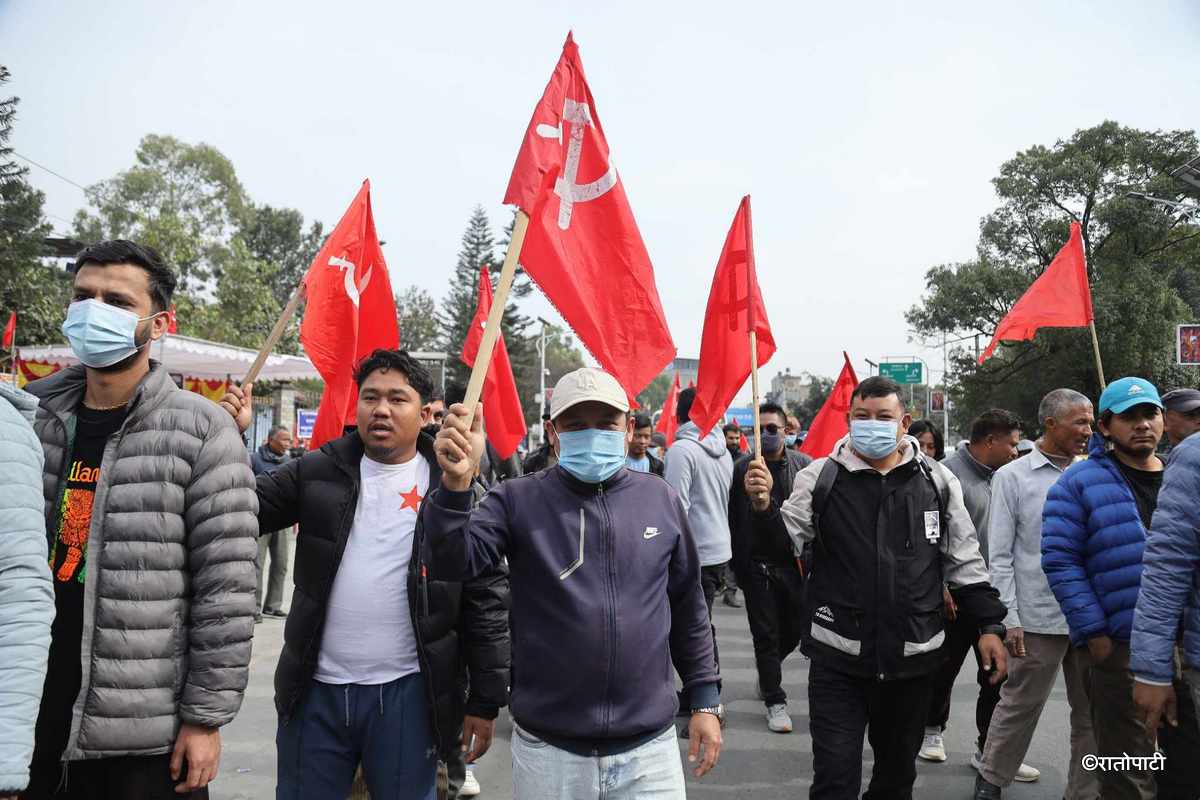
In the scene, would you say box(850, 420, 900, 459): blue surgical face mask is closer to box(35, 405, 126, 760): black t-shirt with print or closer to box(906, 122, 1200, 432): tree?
box(35, 405, 126, 760): black t-shirt with print

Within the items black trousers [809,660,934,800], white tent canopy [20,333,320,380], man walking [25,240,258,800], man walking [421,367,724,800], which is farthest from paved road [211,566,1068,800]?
white tent canopy [20,333,320,380]

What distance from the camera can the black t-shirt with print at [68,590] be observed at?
234 cm

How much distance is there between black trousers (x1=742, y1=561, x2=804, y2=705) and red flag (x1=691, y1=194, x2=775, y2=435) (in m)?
1.59

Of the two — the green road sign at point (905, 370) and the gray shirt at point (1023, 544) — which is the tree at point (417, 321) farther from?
the gray shirt at point (1023, 544)

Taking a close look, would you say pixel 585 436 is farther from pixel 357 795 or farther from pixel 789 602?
pixel 789 602

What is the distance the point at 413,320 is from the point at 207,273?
21307 mm

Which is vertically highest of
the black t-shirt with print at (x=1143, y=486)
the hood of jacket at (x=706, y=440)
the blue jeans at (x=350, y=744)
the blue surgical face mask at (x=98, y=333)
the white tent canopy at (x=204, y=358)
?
the white tent canopy at (x=204, y=358)

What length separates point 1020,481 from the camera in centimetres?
473

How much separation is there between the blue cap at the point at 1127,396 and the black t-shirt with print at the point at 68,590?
398 cm

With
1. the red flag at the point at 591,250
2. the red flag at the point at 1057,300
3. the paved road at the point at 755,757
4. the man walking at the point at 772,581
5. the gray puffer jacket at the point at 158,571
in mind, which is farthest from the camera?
the red flag at the point at 1057,300

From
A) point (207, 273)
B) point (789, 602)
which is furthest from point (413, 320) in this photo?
point (789, 602)

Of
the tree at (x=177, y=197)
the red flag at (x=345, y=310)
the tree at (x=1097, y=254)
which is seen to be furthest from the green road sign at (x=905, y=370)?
the red flag at (x=345, y=310)

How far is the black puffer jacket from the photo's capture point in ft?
9.42

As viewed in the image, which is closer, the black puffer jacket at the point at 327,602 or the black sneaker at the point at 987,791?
the black puffer jacket at the point at 327,602
